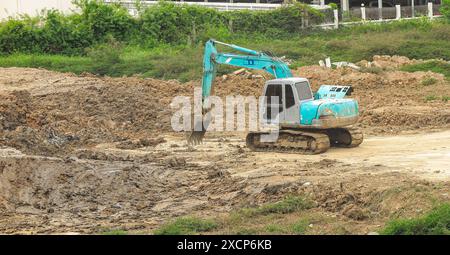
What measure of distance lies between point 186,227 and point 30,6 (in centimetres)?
3365

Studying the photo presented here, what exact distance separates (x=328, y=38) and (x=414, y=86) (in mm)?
11829

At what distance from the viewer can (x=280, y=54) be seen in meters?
38.8

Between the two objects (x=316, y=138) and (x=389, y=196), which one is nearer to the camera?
(x=389, y=196)

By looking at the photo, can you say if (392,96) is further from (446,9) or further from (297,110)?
(446,9)

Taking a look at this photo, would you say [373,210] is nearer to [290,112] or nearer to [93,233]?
[93,233]

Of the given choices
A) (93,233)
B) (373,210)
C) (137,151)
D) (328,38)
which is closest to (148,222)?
(93,233)

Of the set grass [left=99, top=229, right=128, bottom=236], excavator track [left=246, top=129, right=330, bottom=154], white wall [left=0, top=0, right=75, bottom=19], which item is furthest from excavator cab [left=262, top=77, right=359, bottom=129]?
white wall [left=0, top=0, right=75, bottom=19]

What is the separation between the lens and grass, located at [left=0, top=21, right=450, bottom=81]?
122 ft

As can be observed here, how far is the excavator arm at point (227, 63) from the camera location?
23562 millimetres

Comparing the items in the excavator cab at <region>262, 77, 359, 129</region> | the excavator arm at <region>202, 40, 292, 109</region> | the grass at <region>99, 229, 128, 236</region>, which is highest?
the excavator arm at <region>202, 40, 292, 109</region>

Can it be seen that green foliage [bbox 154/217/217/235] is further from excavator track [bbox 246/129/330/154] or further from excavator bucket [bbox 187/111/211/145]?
excavator bucket [bbox 187/111/211/145]

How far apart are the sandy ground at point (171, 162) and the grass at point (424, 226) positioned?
78 centimetres

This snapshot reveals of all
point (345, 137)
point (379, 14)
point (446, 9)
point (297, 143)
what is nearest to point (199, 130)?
point (297, 143)
